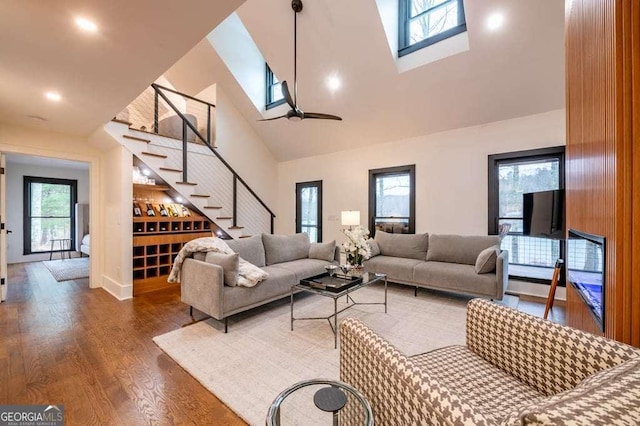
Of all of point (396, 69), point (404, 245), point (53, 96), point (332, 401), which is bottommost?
point (332, 401)

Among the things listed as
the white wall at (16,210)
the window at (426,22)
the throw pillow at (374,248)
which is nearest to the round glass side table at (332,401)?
the throw pillow at (374,248)

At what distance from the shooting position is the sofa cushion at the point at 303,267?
356cm

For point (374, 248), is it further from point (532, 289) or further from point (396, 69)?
point (396, 69)

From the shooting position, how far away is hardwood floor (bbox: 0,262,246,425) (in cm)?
169

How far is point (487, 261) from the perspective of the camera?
3352 mm

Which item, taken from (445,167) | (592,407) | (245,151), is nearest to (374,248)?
(445,167)

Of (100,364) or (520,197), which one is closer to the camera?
(100,364)

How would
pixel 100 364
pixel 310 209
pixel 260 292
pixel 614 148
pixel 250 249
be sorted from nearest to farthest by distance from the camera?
pixel 614 148
pixel 100 364
pixel 260 292
pixel 250 249
pixel 310 209

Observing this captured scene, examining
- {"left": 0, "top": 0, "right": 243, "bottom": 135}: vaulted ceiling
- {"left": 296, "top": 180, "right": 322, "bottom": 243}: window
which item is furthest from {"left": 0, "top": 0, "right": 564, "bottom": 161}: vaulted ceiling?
{"left": 296, "top": 180, "right": 322, "bottom": 243}: window

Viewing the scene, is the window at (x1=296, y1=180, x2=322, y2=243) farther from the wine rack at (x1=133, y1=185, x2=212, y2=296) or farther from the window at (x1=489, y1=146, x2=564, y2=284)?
the window at (x1=489, y1=146, x2=564, y2=284)

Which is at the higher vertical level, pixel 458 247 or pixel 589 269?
pixel 589 269

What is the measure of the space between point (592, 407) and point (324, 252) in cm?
373

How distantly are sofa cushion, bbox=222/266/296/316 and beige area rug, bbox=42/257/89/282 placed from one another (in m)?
4.17

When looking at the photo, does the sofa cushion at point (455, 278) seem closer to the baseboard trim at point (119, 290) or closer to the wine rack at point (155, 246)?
the wine rack at point (155, 246)
